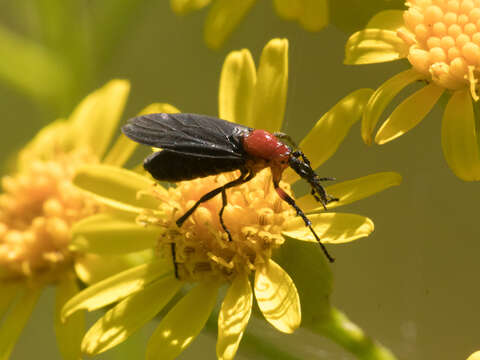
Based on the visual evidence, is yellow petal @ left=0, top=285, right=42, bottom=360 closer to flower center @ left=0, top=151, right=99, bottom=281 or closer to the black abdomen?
flower center @ left=0, top=151, right=99, bottom=281

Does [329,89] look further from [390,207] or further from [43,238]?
[43,238]

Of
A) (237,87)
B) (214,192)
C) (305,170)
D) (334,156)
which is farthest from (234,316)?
(334,156)

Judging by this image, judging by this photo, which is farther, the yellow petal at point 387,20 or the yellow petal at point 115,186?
the yellow petal at point 115,186

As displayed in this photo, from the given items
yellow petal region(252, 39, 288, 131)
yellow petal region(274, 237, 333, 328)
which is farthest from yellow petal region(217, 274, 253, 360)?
yellow petal region(252, 39, 288, 131)

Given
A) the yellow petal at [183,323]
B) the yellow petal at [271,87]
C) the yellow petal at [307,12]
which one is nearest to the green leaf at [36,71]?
the yellow petal at [271,87]

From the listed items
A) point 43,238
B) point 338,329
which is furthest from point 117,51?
point 338,329

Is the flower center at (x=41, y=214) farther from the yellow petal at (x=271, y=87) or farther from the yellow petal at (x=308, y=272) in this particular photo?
the yellow petal at (x=308, y=272)

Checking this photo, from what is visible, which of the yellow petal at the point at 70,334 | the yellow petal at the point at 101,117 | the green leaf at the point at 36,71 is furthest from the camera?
the green leaf at the point at 36,71
